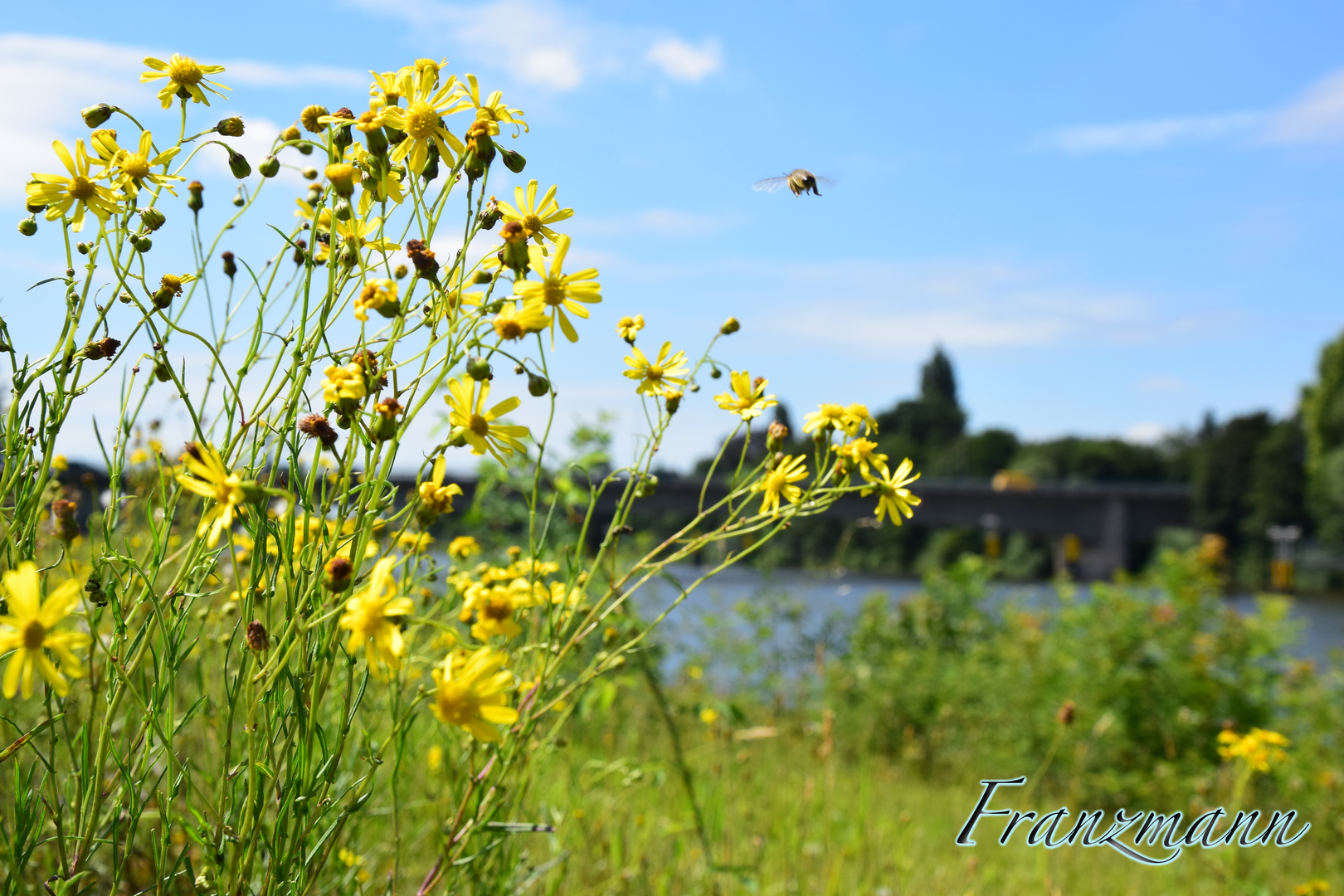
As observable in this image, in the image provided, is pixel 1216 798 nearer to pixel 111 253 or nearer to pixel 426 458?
pixel 426 458

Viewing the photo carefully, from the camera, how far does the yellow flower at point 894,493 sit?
1.19 metres

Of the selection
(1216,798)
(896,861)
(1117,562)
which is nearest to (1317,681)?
(1216,798)

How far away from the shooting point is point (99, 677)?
122 cm

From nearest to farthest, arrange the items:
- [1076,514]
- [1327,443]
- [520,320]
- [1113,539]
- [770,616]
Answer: [520,320]
[770,616]
[1113,539]
[1076,514]
[1327,443]

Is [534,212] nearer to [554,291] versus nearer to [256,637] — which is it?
[554,291]

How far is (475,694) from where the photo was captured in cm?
74

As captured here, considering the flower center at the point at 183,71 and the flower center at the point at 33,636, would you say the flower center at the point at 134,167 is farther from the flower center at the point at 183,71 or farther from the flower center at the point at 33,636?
the flower center at the point at 33,636

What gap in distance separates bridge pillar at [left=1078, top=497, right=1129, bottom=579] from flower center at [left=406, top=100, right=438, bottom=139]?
81.8 feet

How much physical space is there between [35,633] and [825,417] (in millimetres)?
879

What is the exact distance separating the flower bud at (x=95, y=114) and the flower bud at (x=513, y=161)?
0.47 metres

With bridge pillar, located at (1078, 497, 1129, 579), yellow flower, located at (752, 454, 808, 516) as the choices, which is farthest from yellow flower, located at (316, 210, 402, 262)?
bridge pillar, located at (1078, 497, 1129, 579)

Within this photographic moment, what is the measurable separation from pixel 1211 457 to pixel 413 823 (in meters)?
33.8

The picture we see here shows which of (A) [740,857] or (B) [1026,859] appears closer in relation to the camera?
(A) [740,857]

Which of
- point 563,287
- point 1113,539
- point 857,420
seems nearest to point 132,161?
point 563,287
